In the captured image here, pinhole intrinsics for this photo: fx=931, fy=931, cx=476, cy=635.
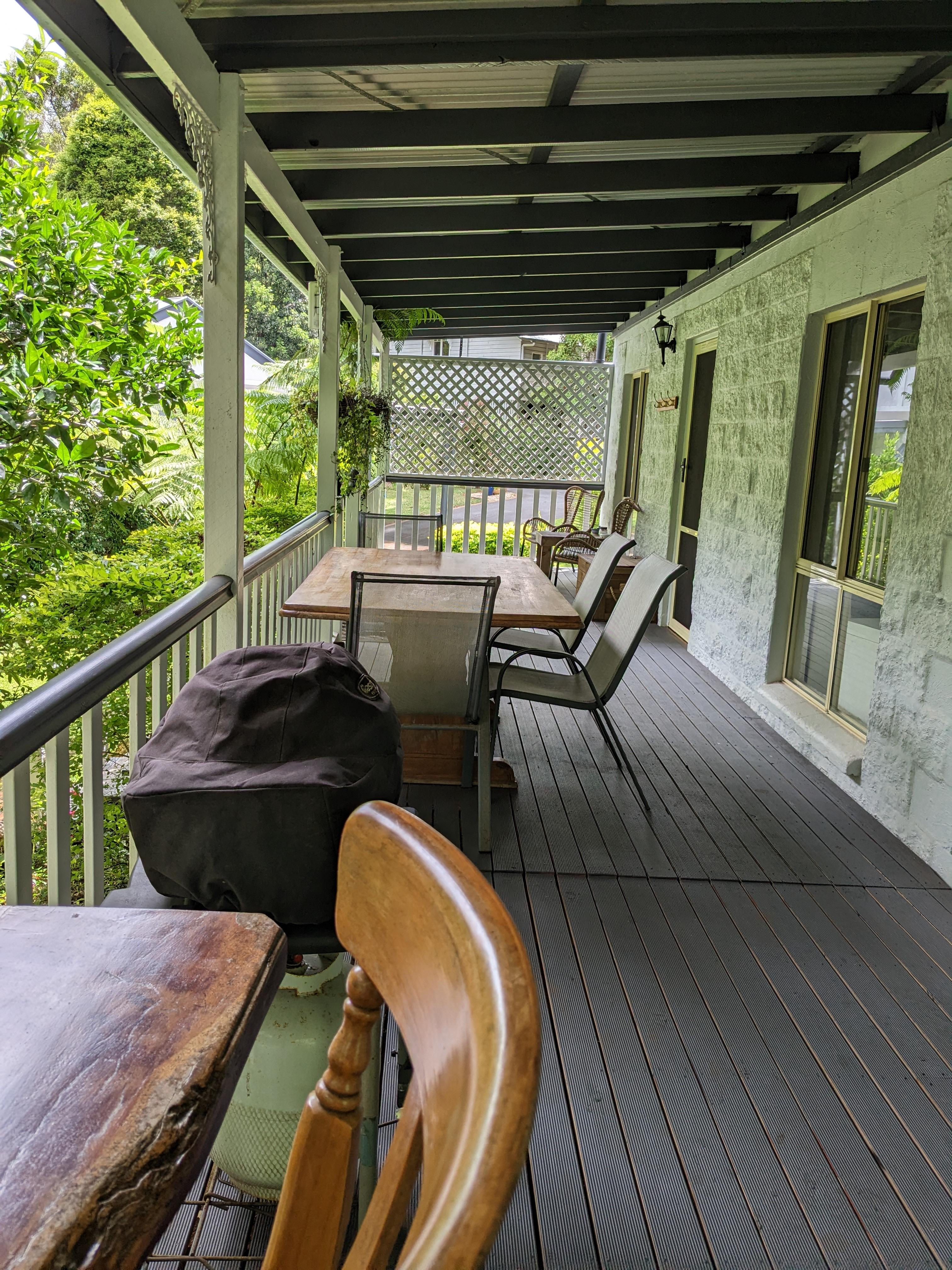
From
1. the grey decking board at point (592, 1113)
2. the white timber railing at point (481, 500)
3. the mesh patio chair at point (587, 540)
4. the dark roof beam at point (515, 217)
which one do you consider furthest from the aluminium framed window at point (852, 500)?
the white timber railing at point (481, 500)

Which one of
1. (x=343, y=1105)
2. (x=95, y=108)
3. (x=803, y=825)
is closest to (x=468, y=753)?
(x=803, y=825)

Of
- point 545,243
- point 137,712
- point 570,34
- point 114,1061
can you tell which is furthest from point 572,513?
point 114,1061

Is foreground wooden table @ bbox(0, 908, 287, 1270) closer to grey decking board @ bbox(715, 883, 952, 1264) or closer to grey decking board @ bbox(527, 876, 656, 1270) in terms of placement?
grey decking board @ bbox(527, 876, 656, 1270)

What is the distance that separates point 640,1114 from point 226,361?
2.42 metres

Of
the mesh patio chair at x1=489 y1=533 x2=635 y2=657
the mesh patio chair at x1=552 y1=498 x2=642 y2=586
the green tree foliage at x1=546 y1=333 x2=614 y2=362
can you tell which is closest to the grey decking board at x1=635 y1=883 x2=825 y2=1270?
the mesh patio chair at x1=489 y1=533 x2=635 y2=657

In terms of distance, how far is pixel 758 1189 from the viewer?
1669 millimetres

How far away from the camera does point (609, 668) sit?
3414 millimetres

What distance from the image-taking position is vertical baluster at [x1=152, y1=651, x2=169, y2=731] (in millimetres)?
2186

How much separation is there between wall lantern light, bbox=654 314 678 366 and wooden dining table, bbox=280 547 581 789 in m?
3.33

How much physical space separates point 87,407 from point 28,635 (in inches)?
50.2

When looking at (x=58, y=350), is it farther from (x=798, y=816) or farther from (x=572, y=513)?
(x=572, y=513)

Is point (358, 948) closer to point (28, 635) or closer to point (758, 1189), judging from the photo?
point (758, 1189)

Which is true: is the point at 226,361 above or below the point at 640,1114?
above

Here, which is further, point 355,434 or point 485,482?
point 485,482
